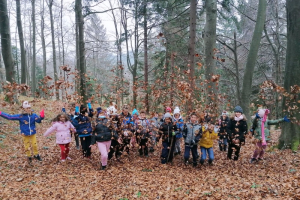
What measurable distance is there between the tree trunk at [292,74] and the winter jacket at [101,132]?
5.47m

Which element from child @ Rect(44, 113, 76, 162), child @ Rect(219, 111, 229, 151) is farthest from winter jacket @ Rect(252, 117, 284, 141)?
child @ Rect(44, 113, 76, 162)

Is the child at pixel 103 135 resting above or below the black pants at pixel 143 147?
above

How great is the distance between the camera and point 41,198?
190 inches

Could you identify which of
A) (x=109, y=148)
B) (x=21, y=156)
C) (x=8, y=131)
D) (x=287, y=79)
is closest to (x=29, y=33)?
(x=8, y=131)

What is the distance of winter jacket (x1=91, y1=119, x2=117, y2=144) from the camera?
6.45 meters

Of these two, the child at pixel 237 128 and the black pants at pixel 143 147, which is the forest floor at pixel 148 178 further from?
the child at pixel 237 128

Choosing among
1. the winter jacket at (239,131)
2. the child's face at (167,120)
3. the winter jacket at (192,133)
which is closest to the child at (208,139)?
the winter jacket at (192,133)

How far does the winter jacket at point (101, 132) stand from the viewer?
6.45m

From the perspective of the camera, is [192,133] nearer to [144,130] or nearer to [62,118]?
[144,130]

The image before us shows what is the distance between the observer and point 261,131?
655cm

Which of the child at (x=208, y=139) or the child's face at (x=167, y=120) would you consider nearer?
the child at (x=208, y=139)

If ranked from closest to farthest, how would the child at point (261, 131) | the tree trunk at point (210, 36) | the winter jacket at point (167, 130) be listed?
the child at point (261, 131) → the winter jacket at point (167, 130) → the tree trunk at point (210, 36)

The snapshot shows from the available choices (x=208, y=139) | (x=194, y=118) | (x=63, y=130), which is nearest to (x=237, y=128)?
(x=208, y=139)

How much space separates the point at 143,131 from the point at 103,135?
133 cm
